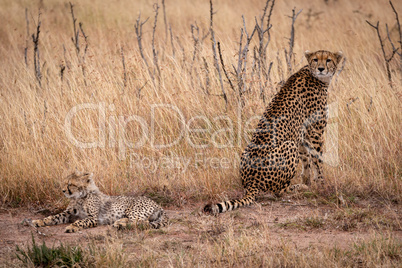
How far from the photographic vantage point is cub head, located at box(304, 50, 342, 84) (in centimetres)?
480

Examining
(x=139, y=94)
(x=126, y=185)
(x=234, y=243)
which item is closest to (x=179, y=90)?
(x=139, y=94)

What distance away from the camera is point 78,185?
169 inches

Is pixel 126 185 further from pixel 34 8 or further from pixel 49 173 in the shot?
pixel 34 8

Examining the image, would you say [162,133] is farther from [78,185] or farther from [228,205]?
[228,205]

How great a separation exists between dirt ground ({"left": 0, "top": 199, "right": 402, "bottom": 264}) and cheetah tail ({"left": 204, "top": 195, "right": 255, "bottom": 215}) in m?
0.06

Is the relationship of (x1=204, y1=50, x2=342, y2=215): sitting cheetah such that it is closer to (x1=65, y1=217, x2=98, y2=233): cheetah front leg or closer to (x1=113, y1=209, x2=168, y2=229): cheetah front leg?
(x1=113, y1=209, x2=168, y2=229): cheetah front leg


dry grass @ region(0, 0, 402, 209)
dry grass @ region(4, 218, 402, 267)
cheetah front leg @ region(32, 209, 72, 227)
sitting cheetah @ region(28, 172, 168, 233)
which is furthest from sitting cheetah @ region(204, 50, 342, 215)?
cheetah front leg @ region(32, 209, 72, 227)

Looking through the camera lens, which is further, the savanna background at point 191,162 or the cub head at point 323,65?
the cub head at point 323,65

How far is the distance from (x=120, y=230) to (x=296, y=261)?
144cm

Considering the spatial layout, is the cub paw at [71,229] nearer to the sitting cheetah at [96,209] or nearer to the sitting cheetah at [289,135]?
the sitting cheetah at [96,209]

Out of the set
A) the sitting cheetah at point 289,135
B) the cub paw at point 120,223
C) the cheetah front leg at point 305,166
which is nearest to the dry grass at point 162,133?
the cheetah front leg at point 305,166

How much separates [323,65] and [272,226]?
1.67 meters

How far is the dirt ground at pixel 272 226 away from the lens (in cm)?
371

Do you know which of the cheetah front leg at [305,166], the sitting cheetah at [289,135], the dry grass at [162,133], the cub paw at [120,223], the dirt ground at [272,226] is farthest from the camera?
the cheetah front leg at [305,166]
